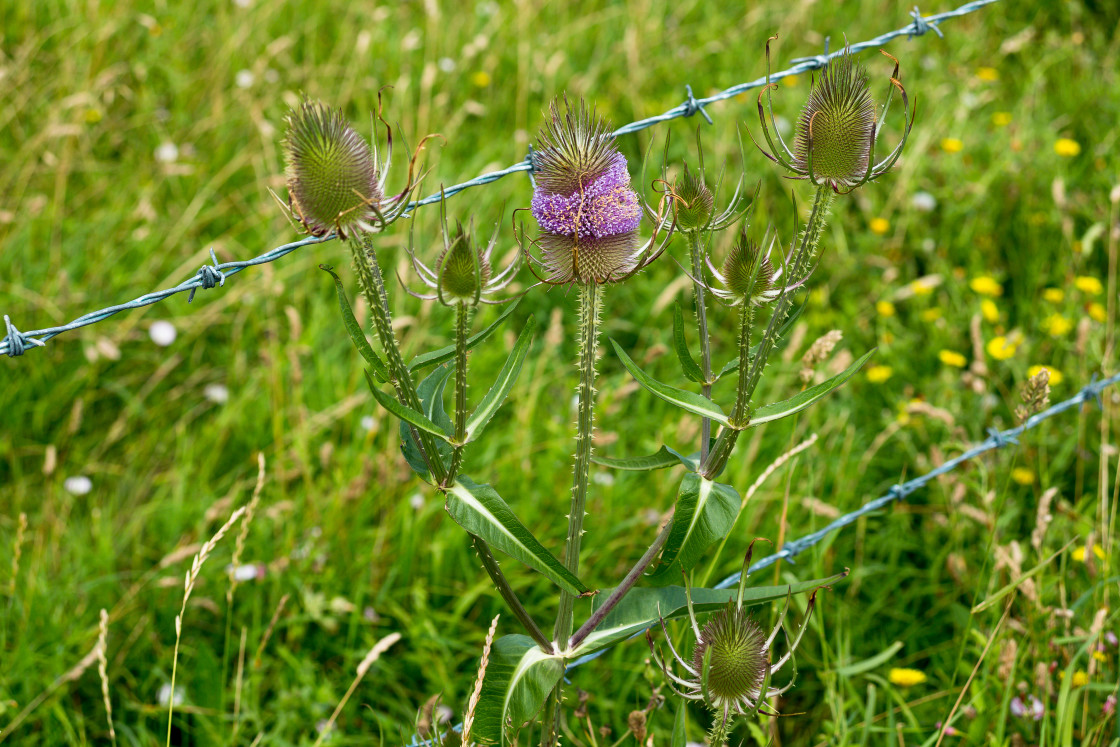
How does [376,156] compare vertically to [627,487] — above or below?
above

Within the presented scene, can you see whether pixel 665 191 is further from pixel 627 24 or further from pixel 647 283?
pixel 627 24

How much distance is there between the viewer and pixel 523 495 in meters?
3.00

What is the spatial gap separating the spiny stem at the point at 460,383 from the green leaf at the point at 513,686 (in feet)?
1.15

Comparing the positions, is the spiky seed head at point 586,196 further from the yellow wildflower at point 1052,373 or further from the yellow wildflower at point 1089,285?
the yellow wildflower at point 1089,285

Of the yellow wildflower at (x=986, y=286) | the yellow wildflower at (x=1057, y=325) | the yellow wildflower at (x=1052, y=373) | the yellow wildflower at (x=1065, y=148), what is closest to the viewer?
the yellow wildflower at (x=1052, y=373)

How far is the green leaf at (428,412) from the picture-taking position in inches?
61.3

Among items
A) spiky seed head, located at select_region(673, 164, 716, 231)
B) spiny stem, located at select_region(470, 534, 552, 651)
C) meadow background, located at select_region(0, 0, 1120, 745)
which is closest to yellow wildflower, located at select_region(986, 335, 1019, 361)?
meadow background, located at select_region(0, 0, 1120, 745)

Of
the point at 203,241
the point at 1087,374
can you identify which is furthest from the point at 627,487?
the point at 203,241

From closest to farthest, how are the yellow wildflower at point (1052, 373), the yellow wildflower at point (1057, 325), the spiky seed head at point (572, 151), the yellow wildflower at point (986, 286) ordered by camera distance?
the spiky seed head at point (572, 151) → the yellow wildflower at point (1052, 373) → the yellow wildflower at point (1057, 325) → the yellow wildflower at point (986, 286)

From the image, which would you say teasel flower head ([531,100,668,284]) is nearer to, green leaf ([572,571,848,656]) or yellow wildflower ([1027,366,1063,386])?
green leaf ([572,571,848,656])

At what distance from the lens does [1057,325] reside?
3.52 metres

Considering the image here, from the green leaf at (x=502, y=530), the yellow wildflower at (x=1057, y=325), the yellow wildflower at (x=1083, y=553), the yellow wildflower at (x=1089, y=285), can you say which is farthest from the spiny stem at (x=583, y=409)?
the yellow wildflower at (x=1089, y=285)

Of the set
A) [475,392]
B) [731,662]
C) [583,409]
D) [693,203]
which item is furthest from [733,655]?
[475,392]

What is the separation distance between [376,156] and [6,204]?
333cm
